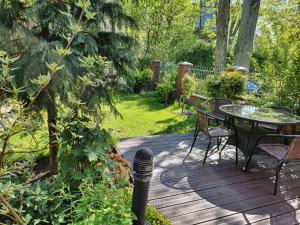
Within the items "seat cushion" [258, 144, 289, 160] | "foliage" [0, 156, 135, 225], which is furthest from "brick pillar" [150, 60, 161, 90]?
"foliage" [0, 156, 135, 225]

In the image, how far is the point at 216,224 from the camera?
97.8 inches

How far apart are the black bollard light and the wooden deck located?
74 cm

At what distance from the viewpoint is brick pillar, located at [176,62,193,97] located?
29.6 feet

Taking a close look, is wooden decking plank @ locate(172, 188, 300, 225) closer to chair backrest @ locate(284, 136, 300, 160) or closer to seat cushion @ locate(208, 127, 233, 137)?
chair backrest @ locate(284, 136, 300, 160)

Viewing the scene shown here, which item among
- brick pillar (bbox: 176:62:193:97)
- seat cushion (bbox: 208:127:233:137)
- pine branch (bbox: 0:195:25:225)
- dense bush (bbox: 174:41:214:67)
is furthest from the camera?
dense bush (bbox: 174:41:214:67)

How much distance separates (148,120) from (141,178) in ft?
17.6

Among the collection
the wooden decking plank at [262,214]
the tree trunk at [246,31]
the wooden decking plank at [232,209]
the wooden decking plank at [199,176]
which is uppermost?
the tree trunk at [246,31]

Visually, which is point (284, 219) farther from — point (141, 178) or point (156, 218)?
point (141, 178)

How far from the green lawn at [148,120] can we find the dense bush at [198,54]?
6.73 m

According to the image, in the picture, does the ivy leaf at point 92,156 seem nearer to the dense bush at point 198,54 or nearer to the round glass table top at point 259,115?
the round glass table top at point 259,115

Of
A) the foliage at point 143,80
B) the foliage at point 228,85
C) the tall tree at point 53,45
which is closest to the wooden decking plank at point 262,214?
the tall tree at point 53,45

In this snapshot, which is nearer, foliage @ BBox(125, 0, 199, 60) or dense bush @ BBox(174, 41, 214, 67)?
foliage @ BBox(125, 0, 199, 60)

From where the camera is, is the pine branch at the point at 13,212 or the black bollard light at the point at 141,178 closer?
the pine branch at the point at 13,212

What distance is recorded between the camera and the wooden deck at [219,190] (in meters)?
2.63
